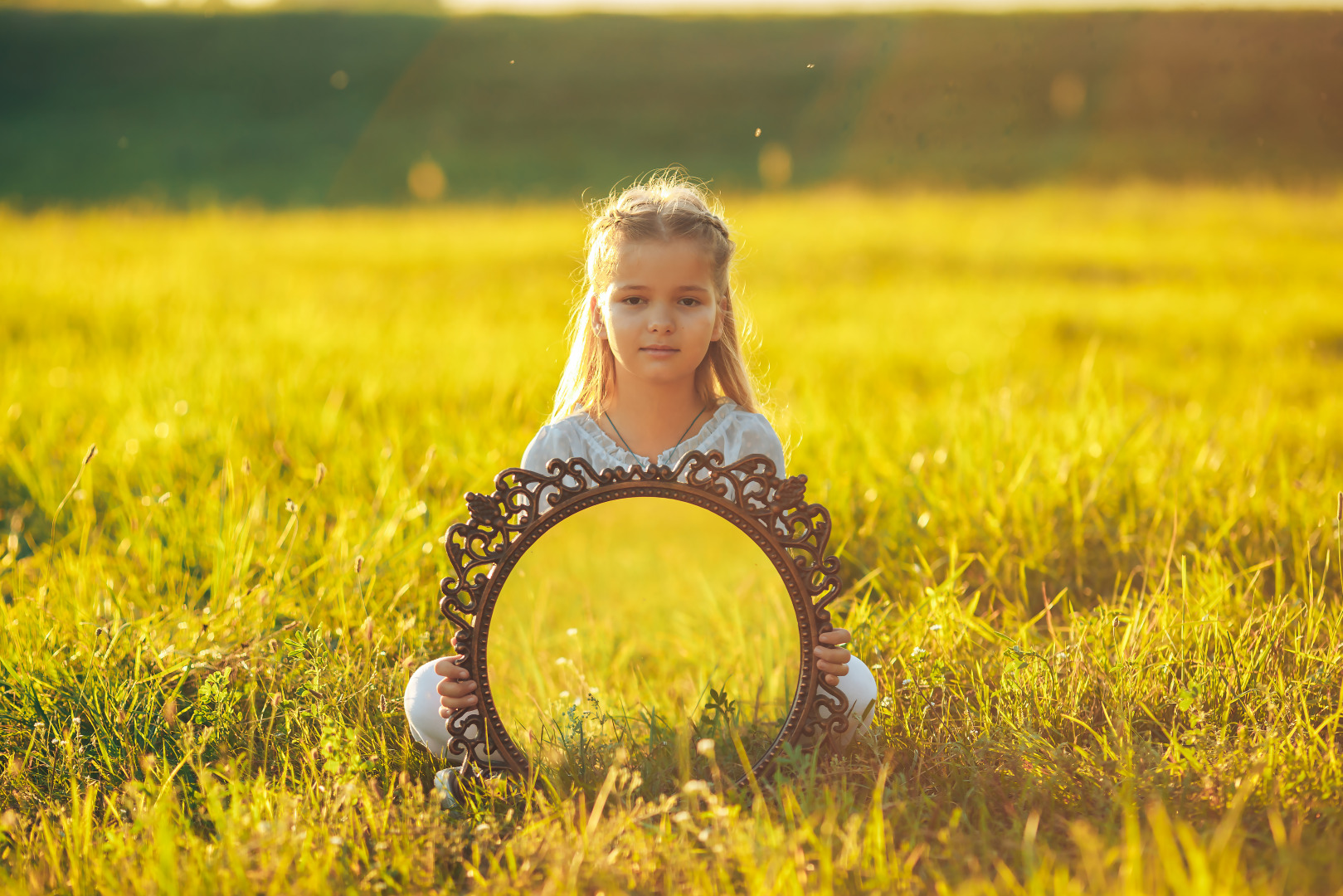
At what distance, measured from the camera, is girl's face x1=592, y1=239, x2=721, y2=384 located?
6.75 feet

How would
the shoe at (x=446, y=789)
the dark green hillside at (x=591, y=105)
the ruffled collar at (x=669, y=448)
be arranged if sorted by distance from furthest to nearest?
the dark green hillside at (x=591, y=105), the ruffled collar at (x=669, y=448), the shoe at (x=446, y=789)

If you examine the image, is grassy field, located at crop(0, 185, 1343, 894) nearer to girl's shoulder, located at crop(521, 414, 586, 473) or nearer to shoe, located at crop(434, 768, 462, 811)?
shoe, located at crop(434, 768, 462, 811)

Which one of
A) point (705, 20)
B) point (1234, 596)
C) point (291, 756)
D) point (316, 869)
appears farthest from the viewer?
point (705, 20)

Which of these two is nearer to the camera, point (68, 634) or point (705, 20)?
point (68, 634)

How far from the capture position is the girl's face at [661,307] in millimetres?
2057

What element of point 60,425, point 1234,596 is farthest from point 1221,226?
point 60,425

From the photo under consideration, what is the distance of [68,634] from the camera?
7.77 feet

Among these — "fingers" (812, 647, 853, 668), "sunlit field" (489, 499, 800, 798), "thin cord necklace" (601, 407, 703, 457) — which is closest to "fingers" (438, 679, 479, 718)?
"sunlit field" (489, 499, 800, 798)

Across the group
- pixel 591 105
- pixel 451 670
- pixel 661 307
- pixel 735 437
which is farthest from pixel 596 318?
pixel 591 105

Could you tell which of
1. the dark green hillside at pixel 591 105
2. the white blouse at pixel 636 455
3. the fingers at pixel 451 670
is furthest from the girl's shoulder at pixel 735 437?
the dark green hillside at pixel 591 105

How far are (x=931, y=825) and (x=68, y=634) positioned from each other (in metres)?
2.21

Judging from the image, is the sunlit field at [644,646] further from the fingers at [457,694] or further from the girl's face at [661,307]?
the girl's face at [661,307]

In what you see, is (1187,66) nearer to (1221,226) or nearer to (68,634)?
(1221,226)

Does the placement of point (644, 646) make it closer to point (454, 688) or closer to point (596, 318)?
point (454, 688)
